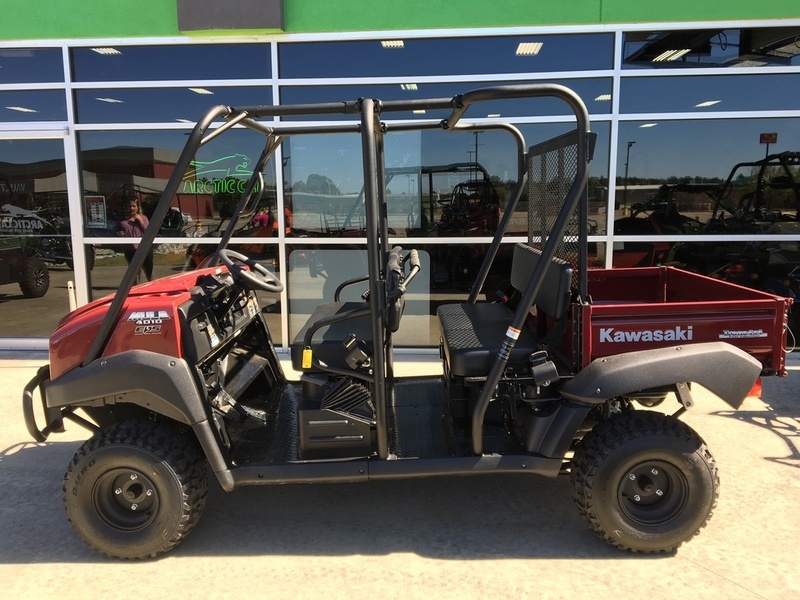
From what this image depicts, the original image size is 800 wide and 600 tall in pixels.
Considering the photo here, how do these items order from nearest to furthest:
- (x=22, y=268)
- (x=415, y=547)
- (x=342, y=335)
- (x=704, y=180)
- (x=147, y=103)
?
(x=415, y=547)
(x=342, y=335)
(x=704, y=180)
(x=147, y=103)
(x=22, y=268)

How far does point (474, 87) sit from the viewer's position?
217 inches

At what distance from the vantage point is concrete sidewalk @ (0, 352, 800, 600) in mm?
2389

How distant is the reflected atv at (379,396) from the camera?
2.43 metres

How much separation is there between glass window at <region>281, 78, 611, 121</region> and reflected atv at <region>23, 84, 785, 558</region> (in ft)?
9.58

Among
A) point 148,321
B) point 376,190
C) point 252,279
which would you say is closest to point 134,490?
point 148,321

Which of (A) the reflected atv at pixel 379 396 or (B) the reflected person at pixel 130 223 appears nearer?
(A) the reflected atv at pixel 379 396

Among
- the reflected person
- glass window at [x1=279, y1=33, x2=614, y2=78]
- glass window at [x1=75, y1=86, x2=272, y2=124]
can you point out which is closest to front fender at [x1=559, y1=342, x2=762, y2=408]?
glass window at [x1=279, y1=33, x2=614, y2=78]

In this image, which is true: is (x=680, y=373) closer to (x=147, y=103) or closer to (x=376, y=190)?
(x=376, y=190)

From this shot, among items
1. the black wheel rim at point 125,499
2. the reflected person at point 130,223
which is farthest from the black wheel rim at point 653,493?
the reflected person at point 130,223

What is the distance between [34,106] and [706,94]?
21.1 ft

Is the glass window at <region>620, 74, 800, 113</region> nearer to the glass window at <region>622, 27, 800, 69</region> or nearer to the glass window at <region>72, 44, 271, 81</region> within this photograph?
the glass window at <region>622, 27, 800, 69</region>

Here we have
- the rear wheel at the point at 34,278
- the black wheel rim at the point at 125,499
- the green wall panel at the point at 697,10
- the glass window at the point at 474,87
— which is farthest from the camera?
the rear wheel at the point at 34,278

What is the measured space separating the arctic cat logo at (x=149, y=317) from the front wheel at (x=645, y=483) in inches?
74.7

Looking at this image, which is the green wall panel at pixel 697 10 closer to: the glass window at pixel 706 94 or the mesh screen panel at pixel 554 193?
the glass window at pixel 706 94
